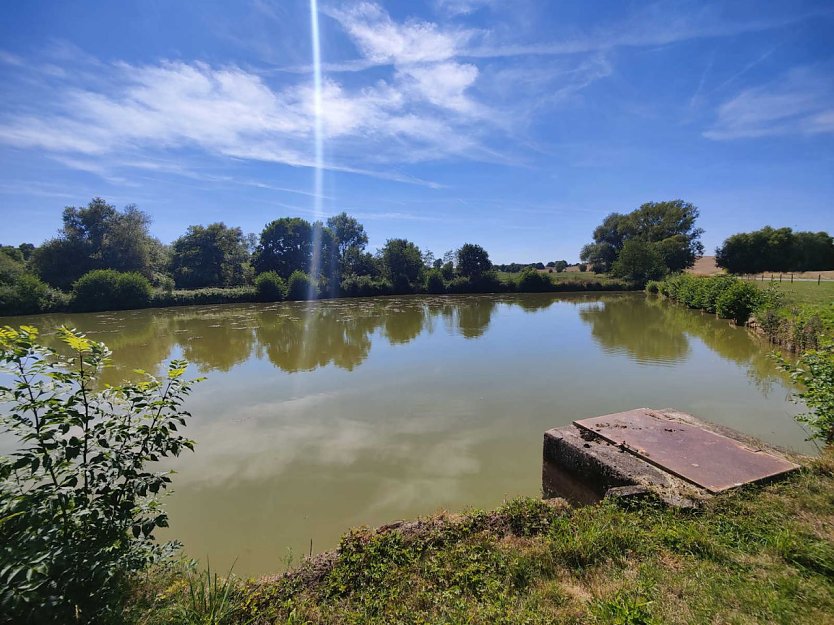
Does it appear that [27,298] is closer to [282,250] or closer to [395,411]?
[282,250]

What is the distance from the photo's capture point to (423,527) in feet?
9.46

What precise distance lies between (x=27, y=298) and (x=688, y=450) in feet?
112

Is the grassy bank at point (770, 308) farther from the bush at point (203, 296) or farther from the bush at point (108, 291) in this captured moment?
the bush at point (108, 291)

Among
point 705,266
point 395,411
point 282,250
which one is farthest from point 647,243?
point 395,411

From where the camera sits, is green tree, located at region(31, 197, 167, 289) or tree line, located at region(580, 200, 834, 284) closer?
green tree, located at region(31, 197, 167, 289)

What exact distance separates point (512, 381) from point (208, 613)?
23.3ft

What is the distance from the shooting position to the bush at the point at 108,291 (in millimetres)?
25953

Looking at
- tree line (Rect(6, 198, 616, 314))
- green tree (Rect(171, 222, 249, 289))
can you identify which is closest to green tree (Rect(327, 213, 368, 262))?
tree line (Rect(6, 198, 616, 314))

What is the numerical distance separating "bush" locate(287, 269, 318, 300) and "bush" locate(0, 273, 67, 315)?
15.2 meters

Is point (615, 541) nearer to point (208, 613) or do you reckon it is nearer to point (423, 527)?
point (423, 527)

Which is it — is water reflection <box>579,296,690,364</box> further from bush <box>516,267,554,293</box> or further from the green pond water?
bush <box>516,267,554,293</box>

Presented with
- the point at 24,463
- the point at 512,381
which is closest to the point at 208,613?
the point at 24,463

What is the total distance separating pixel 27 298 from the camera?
24016mm

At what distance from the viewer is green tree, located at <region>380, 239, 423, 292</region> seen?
42094 mm
